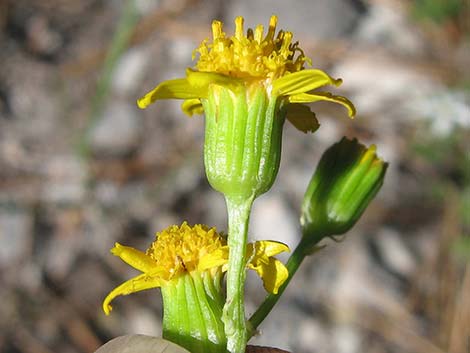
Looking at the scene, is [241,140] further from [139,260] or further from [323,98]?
[139,260]

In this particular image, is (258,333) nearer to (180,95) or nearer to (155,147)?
(180,95)

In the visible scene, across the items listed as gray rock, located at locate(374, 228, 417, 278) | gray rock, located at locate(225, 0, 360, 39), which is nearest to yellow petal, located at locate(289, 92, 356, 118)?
gray rock, located at locate(374, 228, 417, 278)

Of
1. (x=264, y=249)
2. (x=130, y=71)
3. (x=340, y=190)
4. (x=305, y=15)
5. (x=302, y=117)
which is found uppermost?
(x=305, y=15)

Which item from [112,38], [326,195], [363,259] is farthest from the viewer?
[112,38]

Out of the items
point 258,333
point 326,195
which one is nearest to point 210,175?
point 258,333

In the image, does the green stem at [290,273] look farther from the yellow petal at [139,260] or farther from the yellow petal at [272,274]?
the yellow petal at [139,260]

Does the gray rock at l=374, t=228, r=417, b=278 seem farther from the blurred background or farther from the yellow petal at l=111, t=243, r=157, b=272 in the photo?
the yellow petal at l=111, t=243, r=157, b=272

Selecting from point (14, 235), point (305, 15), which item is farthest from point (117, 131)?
point (305, 15)
